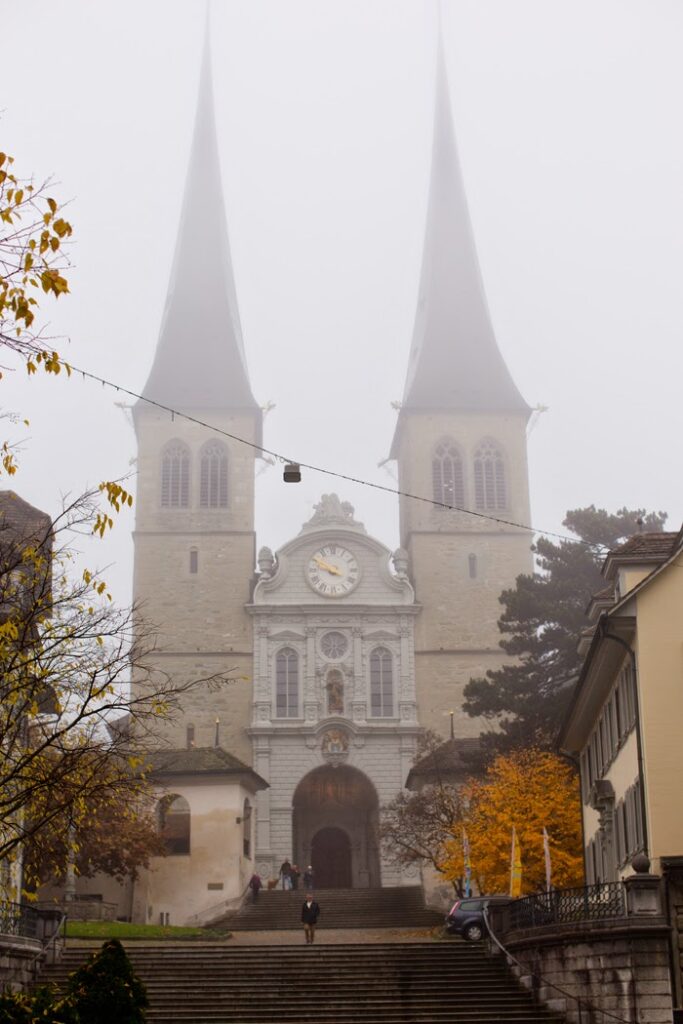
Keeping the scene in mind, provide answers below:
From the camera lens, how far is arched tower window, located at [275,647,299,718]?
6781 centimetres

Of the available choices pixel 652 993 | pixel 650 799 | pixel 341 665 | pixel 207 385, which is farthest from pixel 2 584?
pixel 207 385

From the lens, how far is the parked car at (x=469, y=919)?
112 ft

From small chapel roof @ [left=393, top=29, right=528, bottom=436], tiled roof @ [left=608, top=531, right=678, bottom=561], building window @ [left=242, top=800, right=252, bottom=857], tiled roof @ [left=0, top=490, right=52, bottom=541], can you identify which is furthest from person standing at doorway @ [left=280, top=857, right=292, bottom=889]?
tiled roof @ [left=608, top=531, right=678, bottom=561]

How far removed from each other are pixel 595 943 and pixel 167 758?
32.6 metres

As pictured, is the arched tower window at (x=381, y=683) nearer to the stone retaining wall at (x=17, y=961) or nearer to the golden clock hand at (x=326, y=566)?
the golden clock hand at (x=326, y=566)

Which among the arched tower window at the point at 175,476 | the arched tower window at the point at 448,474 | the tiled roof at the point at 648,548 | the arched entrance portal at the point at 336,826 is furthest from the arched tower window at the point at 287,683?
the tiled roof at the point at 648,548

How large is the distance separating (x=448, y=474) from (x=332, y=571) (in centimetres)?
805

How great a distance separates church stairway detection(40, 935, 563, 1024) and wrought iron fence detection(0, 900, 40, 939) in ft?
2.70

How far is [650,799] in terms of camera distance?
81.5 ft

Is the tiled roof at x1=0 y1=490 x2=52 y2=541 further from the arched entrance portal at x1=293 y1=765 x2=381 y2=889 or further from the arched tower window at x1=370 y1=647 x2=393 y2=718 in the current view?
the arched tower window at x1=370 y1=647 x2=393 y2=718

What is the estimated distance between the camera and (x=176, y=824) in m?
50.5

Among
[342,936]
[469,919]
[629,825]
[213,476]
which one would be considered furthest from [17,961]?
[213,476]

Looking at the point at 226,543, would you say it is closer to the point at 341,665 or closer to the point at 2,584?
the point at 341,665

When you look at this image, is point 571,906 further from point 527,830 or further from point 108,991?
point 527,830
